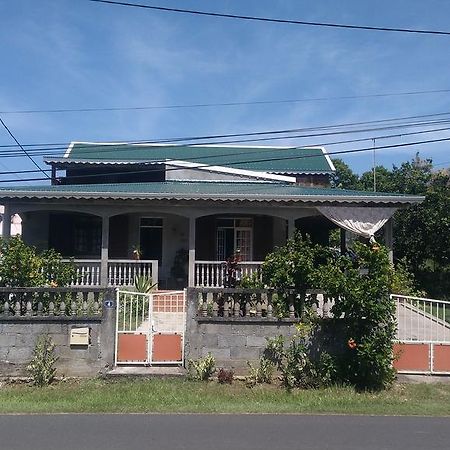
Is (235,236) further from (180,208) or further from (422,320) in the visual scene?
(422,320)

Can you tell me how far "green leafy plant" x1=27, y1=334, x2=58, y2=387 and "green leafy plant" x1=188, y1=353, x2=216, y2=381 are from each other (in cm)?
235

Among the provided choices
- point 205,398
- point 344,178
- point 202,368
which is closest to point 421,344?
point 202,368

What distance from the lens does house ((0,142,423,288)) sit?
16.4 meters

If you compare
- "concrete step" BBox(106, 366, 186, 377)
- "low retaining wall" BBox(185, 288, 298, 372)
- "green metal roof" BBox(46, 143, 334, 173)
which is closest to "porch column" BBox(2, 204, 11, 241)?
"green metal roof" BBox(46, 143, 334, 173)

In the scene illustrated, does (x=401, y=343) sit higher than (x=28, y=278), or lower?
lower

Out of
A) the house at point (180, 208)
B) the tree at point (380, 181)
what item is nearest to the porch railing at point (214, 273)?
the house at point (180, 208)

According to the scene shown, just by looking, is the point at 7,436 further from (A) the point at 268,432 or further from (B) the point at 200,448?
(A) the point at 268,432

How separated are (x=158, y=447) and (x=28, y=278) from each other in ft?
18.1

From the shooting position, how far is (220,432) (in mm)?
6918

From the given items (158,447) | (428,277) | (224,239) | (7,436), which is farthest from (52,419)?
(428,277)

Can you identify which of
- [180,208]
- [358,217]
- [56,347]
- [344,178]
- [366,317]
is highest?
[344,178]

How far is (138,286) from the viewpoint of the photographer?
16.1 meters

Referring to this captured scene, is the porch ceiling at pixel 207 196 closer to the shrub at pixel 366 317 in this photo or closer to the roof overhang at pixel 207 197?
the roof overhang at pixel 207 197

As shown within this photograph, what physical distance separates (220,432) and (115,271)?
10.2m
